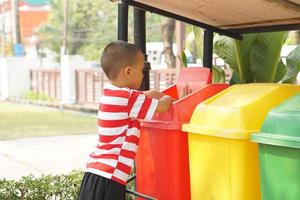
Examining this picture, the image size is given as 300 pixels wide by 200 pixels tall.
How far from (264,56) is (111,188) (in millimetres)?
2671

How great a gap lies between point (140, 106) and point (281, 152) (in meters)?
0.82

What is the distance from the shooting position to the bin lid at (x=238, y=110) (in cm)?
263

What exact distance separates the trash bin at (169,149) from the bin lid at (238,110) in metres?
0.12

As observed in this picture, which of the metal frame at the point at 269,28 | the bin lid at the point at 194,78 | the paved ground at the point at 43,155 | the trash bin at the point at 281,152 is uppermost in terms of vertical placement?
the metal frame at the point at 269,28

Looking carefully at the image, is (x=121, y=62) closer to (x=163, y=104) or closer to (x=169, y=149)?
(x=163, y=104)

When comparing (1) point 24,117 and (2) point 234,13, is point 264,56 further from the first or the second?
(1) point 24,117

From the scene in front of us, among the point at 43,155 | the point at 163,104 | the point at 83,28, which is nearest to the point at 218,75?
the point at 163,104

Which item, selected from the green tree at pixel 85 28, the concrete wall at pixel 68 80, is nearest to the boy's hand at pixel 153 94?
the concrete wall at pixel 68 80

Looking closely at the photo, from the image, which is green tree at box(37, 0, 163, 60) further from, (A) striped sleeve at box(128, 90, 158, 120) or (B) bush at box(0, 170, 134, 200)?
(A) striped sleeve at box(128, 90, 158, 120)

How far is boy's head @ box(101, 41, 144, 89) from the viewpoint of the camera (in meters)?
2.86

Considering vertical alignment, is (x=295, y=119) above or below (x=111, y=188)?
above

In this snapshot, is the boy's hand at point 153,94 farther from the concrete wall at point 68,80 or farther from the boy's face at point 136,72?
the concrete wall at point 68,80

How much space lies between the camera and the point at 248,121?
263cm

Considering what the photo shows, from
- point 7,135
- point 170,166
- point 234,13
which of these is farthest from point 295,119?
point 7,135
